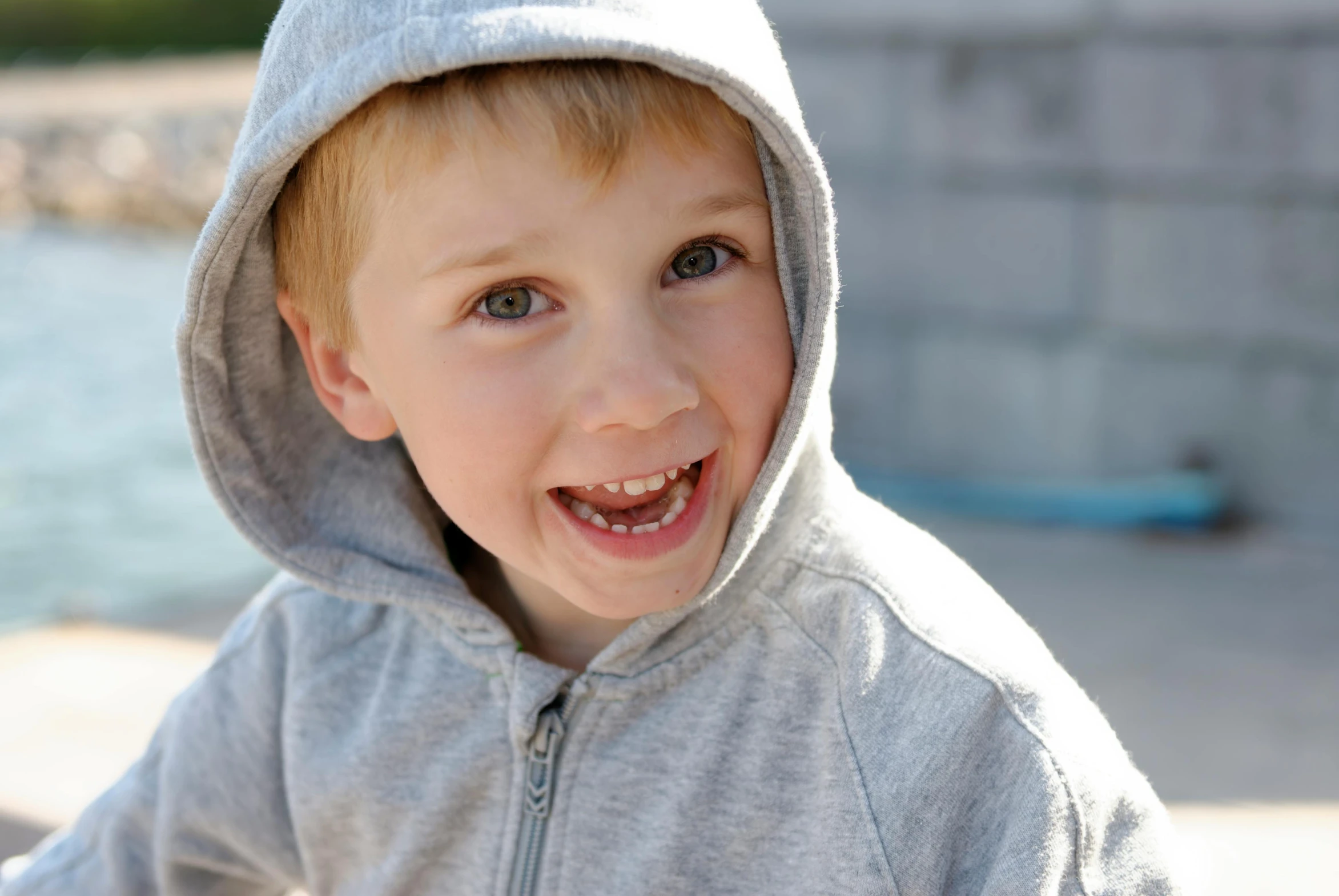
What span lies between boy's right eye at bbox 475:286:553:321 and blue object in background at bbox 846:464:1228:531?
2.68 meters

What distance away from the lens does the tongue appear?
1.39 meters

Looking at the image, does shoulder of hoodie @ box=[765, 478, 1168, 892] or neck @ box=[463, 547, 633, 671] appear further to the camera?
neck @ box=[463, 547, 633, 671]

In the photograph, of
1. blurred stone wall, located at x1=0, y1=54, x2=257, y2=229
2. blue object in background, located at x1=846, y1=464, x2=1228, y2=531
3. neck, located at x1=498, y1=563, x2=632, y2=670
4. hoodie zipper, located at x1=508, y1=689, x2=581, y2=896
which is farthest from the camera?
blurred stone wall, located at x1=0, y1=54, x2=257, y2=229

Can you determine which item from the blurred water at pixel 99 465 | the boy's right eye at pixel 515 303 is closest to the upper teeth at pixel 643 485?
the boy's right eye at pixel 515 303

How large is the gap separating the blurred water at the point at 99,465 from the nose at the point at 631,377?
2.30 m

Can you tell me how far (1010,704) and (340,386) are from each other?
2.51 ft

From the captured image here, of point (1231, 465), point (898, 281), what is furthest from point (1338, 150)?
point (898, 281)

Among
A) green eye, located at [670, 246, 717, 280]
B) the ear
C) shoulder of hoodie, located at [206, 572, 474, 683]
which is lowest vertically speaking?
shoulder of hoodie, located at [206, 572, 474, 683]

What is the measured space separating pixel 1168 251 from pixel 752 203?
8.23 feet

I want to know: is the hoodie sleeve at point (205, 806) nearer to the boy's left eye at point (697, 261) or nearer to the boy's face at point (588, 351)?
the boy's face at point (588, 351)

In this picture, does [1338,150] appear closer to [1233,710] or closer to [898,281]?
[898,281]

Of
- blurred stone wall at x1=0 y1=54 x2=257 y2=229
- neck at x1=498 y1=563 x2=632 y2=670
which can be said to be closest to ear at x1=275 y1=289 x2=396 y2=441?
neck at x1=498 y1=563 x2=632 y2=670

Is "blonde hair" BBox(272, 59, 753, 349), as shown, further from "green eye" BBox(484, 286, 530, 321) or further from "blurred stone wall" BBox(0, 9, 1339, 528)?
"blurred stone wall" BBox(0, 9, 1339, 528)

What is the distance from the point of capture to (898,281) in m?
4.05
